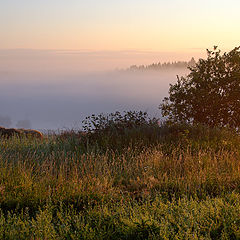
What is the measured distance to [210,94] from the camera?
15.8 m

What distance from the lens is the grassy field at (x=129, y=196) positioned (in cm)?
491

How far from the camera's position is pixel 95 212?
221 inches

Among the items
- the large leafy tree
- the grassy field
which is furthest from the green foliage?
the large leafy tree

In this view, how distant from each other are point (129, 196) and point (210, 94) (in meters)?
10.3

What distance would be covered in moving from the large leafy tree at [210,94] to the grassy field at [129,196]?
388cm

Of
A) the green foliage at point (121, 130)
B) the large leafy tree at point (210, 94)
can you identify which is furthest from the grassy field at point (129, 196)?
the large leafy tree at point (210, 94)

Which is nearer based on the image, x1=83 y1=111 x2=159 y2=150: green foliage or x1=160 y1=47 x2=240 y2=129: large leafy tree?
x1=83 y1=111 x2=159 y2=150: green foliage

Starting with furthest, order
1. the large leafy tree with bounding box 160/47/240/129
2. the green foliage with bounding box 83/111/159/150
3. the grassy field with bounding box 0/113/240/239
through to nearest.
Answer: the large leafy tree with bounding box 160/47/240/129
the green foliage with bounding box 83/111/159/150
the grassy field with bounding box 0/113/240/239

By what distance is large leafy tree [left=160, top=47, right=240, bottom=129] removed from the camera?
1577 cm

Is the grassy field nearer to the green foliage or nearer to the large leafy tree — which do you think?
the green foliage

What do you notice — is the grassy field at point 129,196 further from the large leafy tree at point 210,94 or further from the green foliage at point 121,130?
the large leafy tree at point 210,94

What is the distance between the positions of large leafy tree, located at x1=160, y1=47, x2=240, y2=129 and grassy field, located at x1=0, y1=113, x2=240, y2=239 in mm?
3880

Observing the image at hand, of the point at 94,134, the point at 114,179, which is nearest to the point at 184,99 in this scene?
the point at 94,134

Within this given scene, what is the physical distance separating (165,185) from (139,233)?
269 cm
